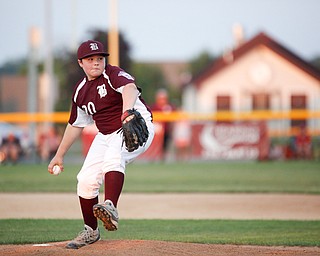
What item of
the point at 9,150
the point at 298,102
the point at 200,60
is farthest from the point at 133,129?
the point at 200,60

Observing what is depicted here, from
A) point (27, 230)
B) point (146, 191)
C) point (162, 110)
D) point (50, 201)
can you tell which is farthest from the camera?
point (162, 110)

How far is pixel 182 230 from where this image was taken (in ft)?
29.3

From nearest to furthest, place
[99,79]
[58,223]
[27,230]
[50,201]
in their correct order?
[99,79]
[27,230]
[58,223]
[50,201]

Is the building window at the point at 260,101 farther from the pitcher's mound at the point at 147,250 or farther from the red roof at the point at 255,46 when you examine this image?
the pitcher's mound at the point at 147,250

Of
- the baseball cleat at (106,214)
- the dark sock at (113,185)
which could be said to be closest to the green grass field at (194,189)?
the dark sock at (113,185)

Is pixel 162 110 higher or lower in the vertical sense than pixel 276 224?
higher

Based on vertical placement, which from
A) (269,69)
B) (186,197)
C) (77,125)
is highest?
(269,69)

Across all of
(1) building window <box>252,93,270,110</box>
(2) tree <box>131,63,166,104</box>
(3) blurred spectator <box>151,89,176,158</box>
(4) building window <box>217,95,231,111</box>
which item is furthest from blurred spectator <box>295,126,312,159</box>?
(2) tree <box>131,63,166,104</box>

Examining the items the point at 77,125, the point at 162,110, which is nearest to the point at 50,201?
the point at 77,125

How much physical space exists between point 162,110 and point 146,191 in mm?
10772

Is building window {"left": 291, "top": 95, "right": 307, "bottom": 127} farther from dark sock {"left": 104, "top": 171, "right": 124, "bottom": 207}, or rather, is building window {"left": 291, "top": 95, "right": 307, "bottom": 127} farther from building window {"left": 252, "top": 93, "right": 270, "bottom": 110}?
dark sock {"left": 104, "top": 171, "right": 124, "bottom": 207}

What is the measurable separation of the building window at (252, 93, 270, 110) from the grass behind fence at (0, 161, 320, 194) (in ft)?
50.6

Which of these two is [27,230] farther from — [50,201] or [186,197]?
[186,197]

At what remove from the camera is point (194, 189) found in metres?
14.4
